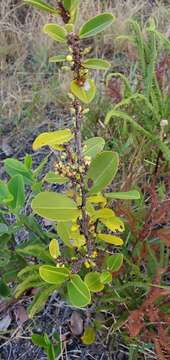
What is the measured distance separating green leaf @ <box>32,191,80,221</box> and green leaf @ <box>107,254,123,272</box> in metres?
0.19

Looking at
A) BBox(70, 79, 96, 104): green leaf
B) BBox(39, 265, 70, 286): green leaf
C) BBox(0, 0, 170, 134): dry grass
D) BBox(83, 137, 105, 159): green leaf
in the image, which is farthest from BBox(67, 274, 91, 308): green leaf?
BBox(0, 0, 170, 134): dry grass

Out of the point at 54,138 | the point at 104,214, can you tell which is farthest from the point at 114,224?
the point at 54,138

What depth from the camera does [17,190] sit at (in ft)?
4.04

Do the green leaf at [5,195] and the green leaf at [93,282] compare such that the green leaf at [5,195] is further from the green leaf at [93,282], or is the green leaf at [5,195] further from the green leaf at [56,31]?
the green leaf at [56,31]

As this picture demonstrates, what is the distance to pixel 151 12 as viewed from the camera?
2568 mm

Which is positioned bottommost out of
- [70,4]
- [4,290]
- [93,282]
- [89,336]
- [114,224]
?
[89,336]

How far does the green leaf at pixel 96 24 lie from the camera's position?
0.87 m

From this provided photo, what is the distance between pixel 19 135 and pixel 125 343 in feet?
3.25

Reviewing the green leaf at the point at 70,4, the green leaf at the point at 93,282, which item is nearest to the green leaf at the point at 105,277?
the green leaf at the point at 93,282

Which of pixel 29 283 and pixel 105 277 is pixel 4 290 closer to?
pixel 29 283

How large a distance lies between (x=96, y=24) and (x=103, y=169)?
0.26 meters

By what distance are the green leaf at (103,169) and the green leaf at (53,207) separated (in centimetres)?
6

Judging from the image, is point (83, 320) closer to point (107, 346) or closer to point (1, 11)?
point (107, 346)

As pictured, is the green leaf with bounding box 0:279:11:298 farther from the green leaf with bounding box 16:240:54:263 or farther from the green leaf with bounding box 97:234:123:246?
the green leaf with bounding box 97:234:123:246
